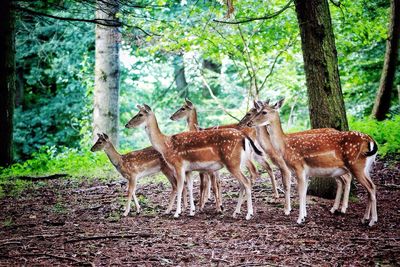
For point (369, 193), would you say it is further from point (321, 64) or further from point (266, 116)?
point (321, 64)

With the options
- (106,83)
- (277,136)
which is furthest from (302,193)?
(106,83)

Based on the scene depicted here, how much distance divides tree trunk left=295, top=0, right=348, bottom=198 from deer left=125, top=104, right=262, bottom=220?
3.53 feet

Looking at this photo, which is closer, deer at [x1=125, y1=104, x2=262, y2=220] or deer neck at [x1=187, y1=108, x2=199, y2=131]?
deer at [x1=125, y1=104, x2=262, y2=220]

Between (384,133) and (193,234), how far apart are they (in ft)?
22.7

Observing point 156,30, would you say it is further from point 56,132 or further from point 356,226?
point 56,132

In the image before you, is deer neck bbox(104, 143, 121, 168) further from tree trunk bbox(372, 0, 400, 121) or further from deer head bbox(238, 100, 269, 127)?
tree trunk bbox(372, 0, 400, 121)

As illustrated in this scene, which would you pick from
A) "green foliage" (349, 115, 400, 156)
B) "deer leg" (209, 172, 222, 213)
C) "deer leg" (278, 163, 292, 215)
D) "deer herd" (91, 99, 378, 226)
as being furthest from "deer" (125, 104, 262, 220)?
"green foliage" (349, 115, 400, 156)

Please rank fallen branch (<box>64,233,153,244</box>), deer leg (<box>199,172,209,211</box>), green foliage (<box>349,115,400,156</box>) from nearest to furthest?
1. fallen branch (<box>64,233,153,244</box>)
2. deer leg (<box>199,172,209,211</box>)
3. green foliage (<box>349,115,400,156</box>)

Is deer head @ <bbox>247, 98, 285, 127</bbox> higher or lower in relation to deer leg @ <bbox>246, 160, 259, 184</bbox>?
higher

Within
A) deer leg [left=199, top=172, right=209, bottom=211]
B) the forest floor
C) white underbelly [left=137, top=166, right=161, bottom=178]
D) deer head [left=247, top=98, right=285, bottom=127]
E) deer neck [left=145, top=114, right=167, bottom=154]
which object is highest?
deer head [left=247, top=98, right=285, bottom=127]

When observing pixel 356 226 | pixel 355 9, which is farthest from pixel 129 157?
pixel 355 9

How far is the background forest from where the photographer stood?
34.5 ft

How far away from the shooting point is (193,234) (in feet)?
19.6

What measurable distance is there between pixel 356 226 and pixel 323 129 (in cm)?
156
